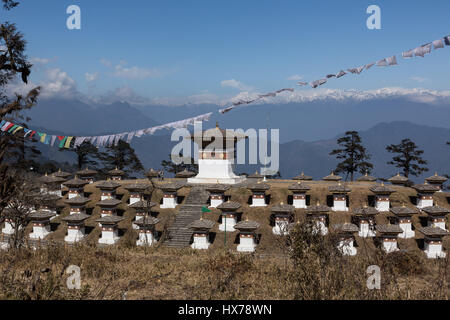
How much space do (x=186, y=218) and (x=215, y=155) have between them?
12.4 m

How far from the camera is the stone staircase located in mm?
32938

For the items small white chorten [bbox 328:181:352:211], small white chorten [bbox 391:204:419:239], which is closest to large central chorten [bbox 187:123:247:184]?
small white chorten [bbox 328:181:352:211]

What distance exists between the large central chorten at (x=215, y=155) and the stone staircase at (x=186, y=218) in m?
3.83

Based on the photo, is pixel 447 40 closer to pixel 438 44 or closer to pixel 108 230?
pixel 438 44

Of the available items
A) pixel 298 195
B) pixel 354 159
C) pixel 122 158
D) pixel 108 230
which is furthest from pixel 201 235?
pixel 122 158

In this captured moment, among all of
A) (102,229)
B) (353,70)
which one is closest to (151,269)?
(353,70)

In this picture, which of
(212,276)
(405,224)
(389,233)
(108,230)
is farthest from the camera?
(108,230)

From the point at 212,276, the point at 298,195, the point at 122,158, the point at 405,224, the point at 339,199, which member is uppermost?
the point at 122,158

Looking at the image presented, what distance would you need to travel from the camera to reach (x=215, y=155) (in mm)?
47094

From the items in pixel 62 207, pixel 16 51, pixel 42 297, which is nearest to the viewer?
pixel 42 297

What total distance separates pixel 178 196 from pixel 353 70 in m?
28.8

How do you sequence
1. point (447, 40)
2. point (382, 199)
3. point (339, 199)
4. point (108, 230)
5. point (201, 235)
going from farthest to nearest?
point (339, 199) → point (382, 199) → point (108, 230) → point (201, 235) → point (447, 40)
